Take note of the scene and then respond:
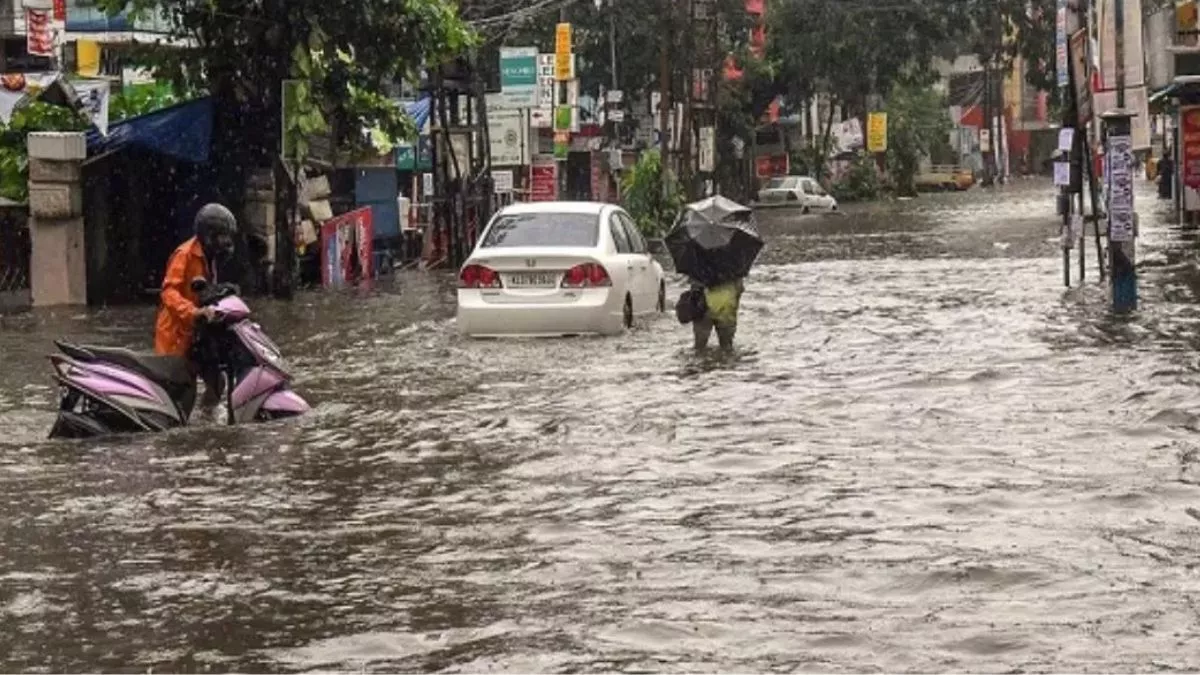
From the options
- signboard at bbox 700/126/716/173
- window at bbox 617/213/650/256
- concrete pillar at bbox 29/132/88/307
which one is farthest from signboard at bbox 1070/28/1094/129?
signboard at bbox 700/126/716/173

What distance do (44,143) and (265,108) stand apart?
9.57 feet

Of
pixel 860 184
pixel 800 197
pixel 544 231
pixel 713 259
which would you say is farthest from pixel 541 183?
pixel 860 184

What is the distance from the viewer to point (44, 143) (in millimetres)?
25781

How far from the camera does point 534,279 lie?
18.4m

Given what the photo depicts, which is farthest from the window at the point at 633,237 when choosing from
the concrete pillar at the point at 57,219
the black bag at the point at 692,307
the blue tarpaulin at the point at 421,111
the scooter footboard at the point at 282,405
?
the blue tarpaulin at the point at 421,111

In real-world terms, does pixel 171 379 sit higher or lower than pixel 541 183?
lower

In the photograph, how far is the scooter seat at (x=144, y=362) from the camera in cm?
1213

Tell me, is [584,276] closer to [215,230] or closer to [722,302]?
[722,302]

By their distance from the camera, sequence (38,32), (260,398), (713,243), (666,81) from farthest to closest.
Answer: (666,81)
(38,32)
(713,243)
(260,398)

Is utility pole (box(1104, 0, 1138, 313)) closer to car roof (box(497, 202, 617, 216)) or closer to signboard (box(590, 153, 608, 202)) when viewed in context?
car roof (box(497, 202, 617, 216))

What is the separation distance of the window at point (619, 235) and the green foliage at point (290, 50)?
685 cm

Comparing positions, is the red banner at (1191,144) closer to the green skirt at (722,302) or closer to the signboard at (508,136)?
the signboard at (508,136)

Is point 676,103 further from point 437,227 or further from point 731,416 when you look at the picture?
point 731,416

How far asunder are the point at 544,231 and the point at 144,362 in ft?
23.5
